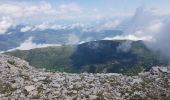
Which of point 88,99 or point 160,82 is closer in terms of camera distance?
point 88,99

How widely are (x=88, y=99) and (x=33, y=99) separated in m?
5.08

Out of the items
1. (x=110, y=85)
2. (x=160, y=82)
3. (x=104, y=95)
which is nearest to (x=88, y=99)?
(x=104, y=95)

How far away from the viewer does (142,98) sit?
96.4ft

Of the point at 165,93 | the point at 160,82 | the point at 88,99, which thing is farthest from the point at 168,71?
the point at 88,99

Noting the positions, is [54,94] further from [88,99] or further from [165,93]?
[165,93]

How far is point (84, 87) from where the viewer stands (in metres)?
31.5

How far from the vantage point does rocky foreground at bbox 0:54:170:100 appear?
29.8 meters

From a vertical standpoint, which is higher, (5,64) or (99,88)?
(5,64)

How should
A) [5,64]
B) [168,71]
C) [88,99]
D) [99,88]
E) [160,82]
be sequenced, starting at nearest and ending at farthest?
[88,99] < [99,88] < [160,82] < [168,71] < [5,64]

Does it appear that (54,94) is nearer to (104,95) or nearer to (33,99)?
(33,99)

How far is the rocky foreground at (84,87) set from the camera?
97.6 ft

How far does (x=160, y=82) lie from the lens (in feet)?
109

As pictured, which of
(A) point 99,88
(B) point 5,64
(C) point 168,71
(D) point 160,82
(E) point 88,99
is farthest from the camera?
(B) point 5,64

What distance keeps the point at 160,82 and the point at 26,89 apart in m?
13.7
